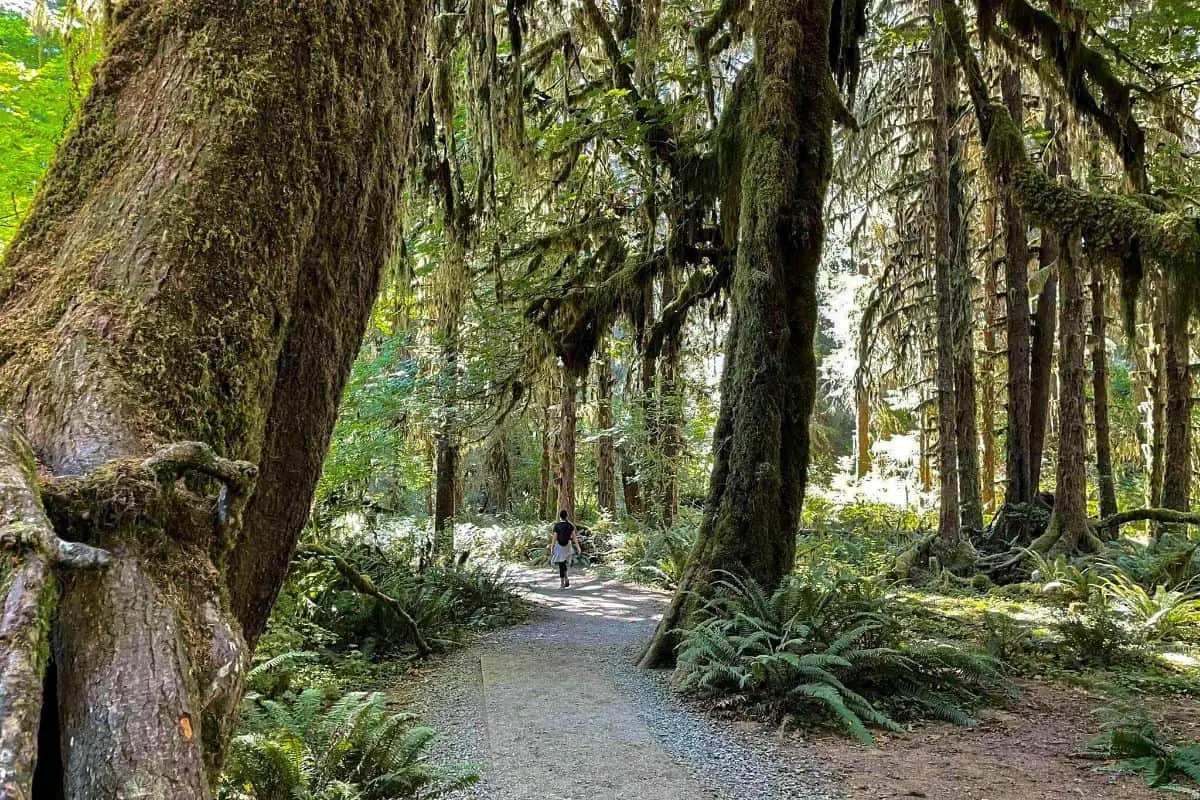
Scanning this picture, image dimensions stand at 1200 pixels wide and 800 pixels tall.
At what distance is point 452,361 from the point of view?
1438 centimetres

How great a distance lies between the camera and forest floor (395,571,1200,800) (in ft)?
14.8

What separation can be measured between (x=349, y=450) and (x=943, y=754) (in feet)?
34.9

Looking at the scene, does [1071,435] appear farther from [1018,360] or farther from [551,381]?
[551,381]

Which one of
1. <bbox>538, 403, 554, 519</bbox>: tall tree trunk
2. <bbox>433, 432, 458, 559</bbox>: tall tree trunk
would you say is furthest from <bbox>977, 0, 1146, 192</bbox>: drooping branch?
<bbox>538, 403, 554, 519</bbox>: tall tree trunk

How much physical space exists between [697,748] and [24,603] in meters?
4.83

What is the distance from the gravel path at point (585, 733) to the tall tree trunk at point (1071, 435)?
7.16 m

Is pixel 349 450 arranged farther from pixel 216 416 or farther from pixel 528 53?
pixel 216 416

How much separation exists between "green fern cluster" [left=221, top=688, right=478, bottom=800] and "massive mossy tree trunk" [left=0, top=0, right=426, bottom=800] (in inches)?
88.4

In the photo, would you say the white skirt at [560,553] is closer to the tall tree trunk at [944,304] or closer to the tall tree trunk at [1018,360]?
the tall tree trunk at [944,304]

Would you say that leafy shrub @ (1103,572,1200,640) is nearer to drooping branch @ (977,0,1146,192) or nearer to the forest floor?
the forest floor

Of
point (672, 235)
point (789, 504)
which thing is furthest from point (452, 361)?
point (789, 504)

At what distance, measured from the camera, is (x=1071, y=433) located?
36.9 ft

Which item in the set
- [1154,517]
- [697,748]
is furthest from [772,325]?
[1154,517]

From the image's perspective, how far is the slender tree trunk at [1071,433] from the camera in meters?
11.2
